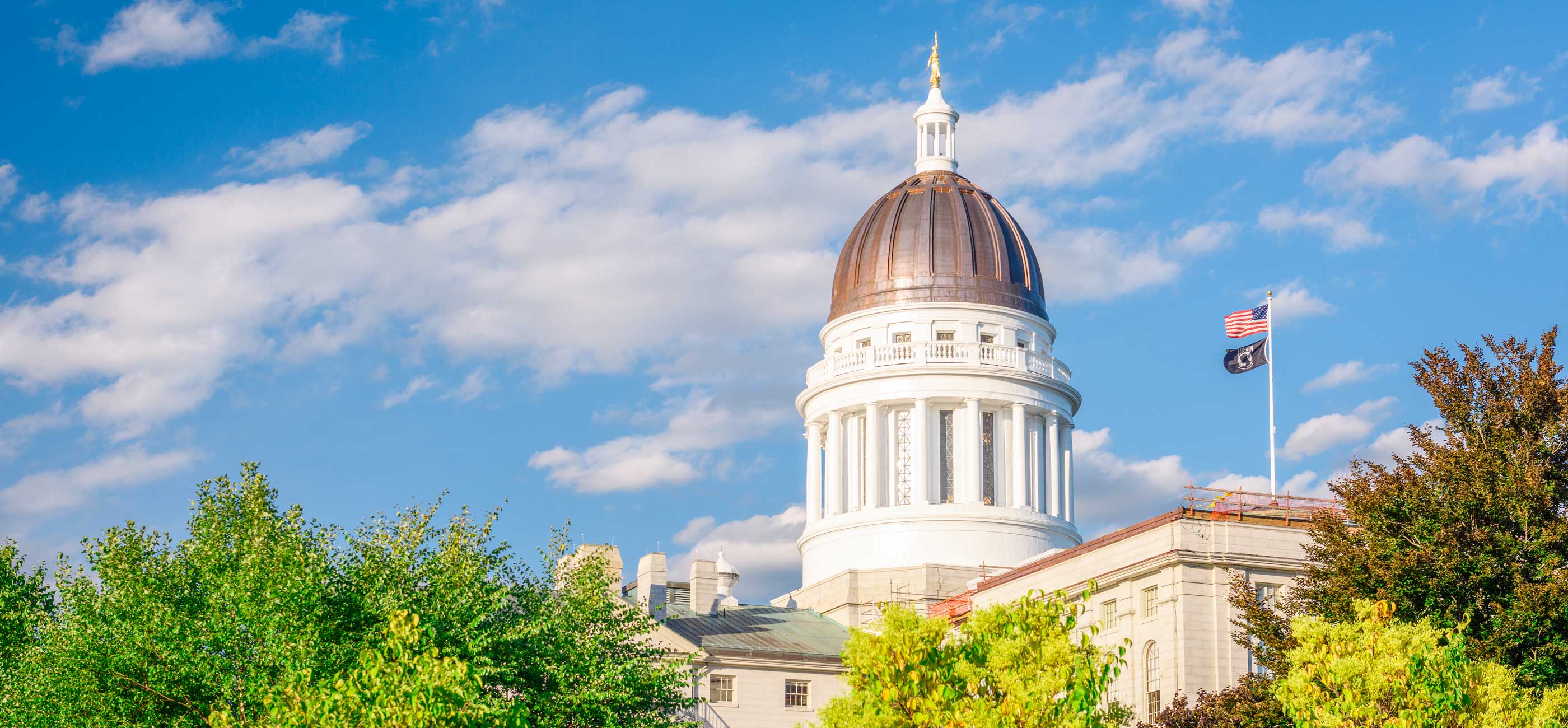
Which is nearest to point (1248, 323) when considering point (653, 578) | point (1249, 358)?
point (1249, 358)

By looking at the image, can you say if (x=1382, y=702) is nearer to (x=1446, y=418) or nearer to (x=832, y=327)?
(x=1446, y=418)

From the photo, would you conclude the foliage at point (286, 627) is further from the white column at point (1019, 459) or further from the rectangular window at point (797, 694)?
the white column at point (1019, 459)

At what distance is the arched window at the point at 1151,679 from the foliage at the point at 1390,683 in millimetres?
19560

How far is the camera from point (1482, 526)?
151ft

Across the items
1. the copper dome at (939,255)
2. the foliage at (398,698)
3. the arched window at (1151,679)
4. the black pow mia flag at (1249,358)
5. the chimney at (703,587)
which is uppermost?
the copper dome at (939,255)

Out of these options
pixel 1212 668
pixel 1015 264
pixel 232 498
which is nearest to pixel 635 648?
pixel 232 498

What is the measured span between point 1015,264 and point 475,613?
46.4 meters

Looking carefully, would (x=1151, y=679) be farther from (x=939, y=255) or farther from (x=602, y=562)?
(x=939, y=255)

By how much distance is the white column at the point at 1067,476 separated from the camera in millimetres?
88750

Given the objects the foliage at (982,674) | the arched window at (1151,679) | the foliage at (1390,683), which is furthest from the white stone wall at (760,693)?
the foliage at (1390,683)

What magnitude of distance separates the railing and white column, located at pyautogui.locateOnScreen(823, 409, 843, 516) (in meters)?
2.06

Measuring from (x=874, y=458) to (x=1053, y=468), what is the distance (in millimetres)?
8016

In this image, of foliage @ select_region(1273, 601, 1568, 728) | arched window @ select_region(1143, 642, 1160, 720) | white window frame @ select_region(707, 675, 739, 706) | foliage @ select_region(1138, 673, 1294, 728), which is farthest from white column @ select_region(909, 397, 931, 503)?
foliage @ select_region(1273, 601, 1568, 728)

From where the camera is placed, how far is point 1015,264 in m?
→ 88.6
